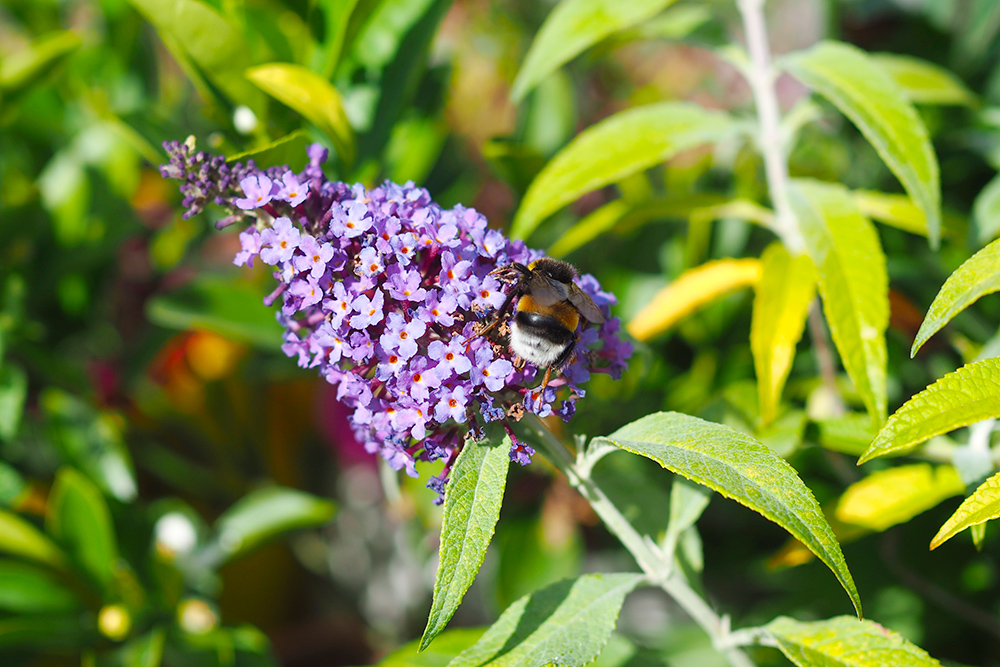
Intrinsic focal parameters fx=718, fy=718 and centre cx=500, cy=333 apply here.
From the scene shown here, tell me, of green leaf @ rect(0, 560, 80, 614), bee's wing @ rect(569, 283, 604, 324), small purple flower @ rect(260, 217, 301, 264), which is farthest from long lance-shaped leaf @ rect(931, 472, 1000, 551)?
green leaf @ rect(0, 560, 80, 614)

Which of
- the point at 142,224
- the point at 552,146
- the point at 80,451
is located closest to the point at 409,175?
the point at 552,146

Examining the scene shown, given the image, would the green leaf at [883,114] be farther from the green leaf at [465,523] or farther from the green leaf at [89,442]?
the green leaf at [89,442]

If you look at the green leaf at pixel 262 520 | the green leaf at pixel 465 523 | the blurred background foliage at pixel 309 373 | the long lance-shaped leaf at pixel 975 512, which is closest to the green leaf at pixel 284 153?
the blurred background foliage at pixel 309 373

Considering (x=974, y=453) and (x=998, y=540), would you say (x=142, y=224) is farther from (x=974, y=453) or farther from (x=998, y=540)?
(x=998, y=540)

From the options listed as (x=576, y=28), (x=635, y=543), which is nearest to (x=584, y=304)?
(x=635, y=543)

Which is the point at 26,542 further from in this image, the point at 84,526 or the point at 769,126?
the point at 769,126

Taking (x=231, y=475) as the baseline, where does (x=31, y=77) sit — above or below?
above
